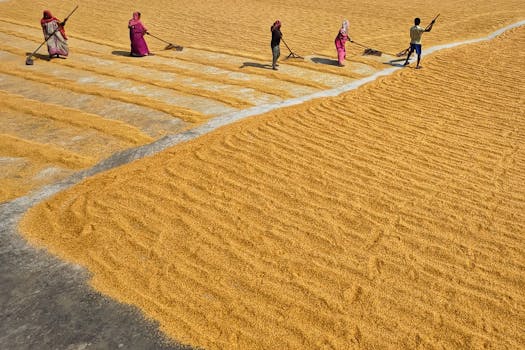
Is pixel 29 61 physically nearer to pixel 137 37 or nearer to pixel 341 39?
pixel 137 37

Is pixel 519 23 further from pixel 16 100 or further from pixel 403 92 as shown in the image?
pixel 16 100

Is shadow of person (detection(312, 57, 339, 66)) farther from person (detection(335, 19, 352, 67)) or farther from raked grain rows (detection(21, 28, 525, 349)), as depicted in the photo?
raked grain rows (detection(21, 28, 525, 349))

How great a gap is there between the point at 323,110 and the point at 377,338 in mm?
4952

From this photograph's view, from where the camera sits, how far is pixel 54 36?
1042 centimetres

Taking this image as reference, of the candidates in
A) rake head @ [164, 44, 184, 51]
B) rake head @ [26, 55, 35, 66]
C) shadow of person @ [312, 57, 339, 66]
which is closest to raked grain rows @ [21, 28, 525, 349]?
shadow of person @ [312, 57, 339, 66]

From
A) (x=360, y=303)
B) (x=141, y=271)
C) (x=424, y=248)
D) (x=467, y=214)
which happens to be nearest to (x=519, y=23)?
(x=467, y=214)

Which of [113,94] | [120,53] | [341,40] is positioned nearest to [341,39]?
[341,40]

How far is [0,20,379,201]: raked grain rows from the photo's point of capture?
6.11 meters

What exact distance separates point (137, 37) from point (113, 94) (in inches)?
138

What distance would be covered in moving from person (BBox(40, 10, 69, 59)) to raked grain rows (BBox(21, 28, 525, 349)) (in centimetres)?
659

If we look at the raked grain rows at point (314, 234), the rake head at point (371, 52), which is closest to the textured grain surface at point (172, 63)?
the rake head at point (371, 52)

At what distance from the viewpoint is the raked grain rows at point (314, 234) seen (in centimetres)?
341

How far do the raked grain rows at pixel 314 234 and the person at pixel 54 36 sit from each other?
6586mm

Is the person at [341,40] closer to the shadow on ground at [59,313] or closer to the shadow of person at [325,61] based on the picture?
the shadow of person at [325,61]
